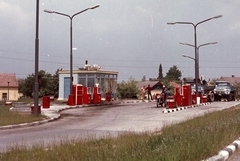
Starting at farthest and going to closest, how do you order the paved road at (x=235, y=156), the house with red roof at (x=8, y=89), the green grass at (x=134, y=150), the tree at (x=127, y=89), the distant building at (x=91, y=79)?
1. the house with red roof at (x=8, y=89)
2. the tree at (x=127, y=89)
3. the distant building at (x=91, y=79)
4. the paved road at (x=235, y=156)
5. the green grass at (x=134, y=150)

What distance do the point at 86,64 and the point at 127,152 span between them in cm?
4079

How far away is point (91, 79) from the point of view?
142 ft

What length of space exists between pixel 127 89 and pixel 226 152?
63765 millimetres

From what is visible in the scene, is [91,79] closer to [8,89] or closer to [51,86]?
[51,86]

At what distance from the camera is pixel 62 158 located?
8.18 metres

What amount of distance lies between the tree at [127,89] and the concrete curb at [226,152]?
61.6 metres

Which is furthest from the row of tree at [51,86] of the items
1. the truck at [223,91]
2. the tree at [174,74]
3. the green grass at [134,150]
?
the tree at [174,74]

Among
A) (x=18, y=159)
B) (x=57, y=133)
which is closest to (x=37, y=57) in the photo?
(x=57, y=133)

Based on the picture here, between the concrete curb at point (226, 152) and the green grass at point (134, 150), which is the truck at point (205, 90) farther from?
the concrete curb at point (226, 152)

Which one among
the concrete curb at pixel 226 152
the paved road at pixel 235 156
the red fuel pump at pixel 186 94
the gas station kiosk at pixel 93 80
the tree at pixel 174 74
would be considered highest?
the tree at pixel 174 74

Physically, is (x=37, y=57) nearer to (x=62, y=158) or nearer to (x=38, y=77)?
(x=38, y=77)

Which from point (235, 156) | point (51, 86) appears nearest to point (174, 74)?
point (51, 86)

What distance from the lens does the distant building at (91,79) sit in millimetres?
43053

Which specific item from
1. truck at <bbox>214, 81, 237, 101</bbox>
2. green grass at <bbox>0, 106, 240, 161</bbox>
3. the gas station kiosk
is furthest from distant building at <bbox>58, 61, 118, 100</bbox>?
green grass at <bbox>0, 106, 240, 161</bbox>
